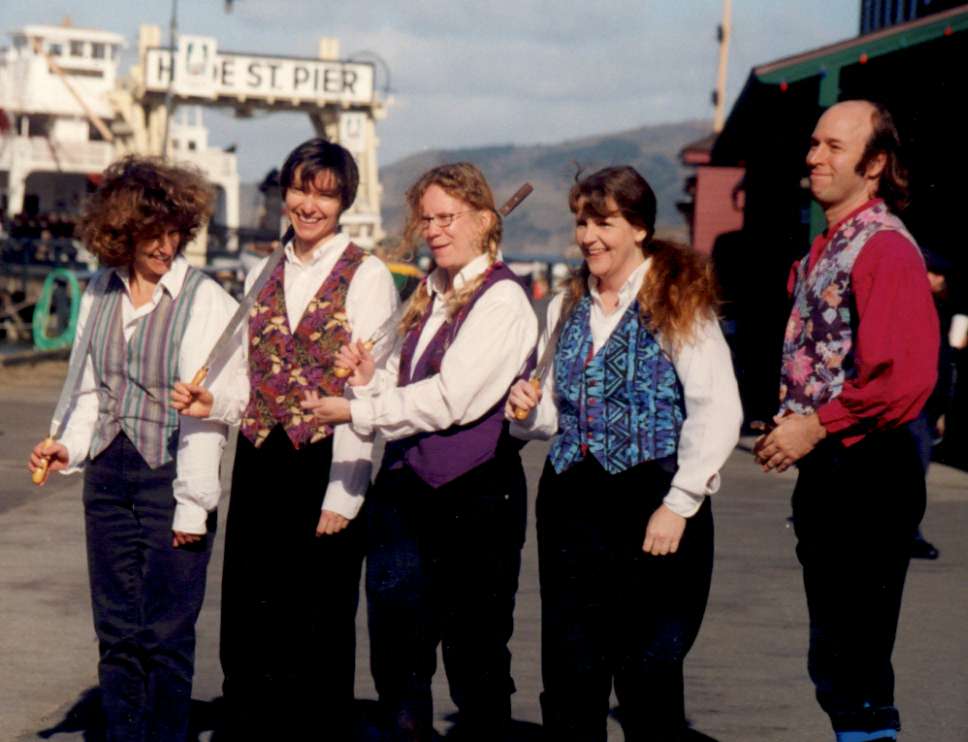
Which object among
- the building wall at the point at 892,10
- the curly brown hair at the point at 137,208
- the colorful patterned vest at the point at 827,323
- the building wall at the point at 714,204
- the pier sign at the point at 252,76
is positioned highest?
the pier sign at the point at 252,76

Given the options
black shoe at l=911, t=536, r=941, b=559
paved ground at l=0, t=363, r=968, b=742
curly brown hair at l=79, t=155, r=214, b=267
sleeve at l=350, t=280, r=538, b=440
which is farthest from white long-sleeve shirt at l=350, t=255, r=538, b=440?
black shoe at l=911, t=536, r=941, b=559

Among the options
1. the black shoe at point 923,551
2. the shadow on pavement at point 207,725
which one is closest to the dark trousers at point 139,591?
the shadow on pavement at point 207,725

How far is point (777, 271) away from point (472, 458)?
16.9 meters

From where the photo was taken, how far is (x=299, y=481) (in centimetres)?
513

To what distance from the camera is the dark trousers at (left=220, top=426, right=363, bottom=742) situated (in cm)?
514

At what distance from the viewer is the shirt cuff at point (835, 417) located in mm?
4262

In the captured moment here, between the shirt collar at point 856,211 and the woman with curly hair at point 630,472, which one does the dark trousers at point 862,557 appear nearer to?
the woman with curly hair at point 630,472

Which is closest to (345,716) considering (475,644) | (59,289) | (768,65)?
(475,644)

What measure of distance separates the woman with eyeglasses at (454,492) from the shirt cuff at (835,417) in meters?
0.96

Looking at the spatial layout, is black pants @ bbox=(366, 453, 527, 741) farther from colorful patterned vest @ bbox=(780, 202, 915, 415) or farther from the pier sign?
the pier sign

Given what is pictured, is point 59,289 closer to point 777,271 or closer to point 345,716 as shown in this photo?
point 777,271

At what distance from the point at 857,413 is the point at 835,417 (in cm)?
5

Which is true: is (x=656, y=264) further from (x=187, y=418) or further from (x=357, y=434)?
(x=187, y=418)

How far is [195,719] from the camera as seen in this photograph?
19.3 feet
